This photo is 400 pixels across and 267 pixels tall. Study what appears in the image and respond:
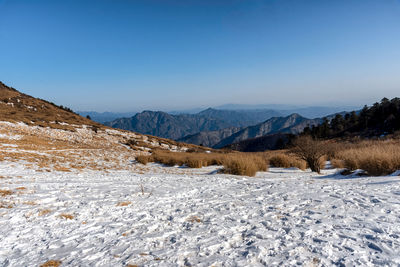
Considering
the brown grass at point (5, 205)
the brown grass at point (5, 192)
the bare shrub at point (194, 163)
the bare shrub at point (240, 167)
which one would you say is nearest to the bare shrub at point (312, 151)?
the bare shrub at point (240, 167)

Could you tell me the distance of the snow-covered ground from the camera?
2.64 metres

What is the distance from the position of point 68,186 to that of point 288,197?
6.32m

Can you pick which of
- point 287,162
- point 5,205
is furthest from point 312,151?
point 5,205

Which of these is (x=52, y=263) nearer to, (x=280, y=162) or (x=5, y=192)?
(x=5, y=192)

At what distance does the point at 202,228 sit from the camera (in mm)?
3568

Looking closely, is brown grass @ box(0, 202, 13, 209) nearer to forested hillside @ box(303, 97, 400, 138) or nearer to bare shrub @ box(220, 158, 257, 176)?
bare shrub @ box(220, 158, 257, 176)

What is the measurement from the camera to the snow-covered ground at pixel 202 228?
2.64 m

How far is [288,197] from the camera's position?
5.18 metres

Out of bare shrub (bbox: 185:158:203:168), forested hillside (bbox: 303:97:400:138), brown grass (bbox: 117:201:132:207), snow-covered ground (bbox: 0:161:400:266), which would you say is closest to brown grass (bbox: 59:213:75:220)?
snow-covered ground (bbox: 0:161:400:266)

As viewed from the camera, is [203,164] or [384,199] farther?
[203,164]

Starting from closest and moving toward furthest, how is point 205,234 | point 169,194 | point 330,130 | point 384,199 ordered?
1. point 205,234
2. point 384,199
3. point 169,194
4. point 330,130

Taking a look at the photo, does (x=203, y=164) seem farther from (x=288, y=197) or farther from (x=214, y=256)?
(x=214, y=256)

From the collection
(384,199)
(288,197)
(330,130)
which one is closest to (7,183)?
(288,197)

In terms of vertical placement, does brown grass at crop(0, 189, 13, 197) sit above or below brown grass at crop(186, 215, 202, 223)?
above
